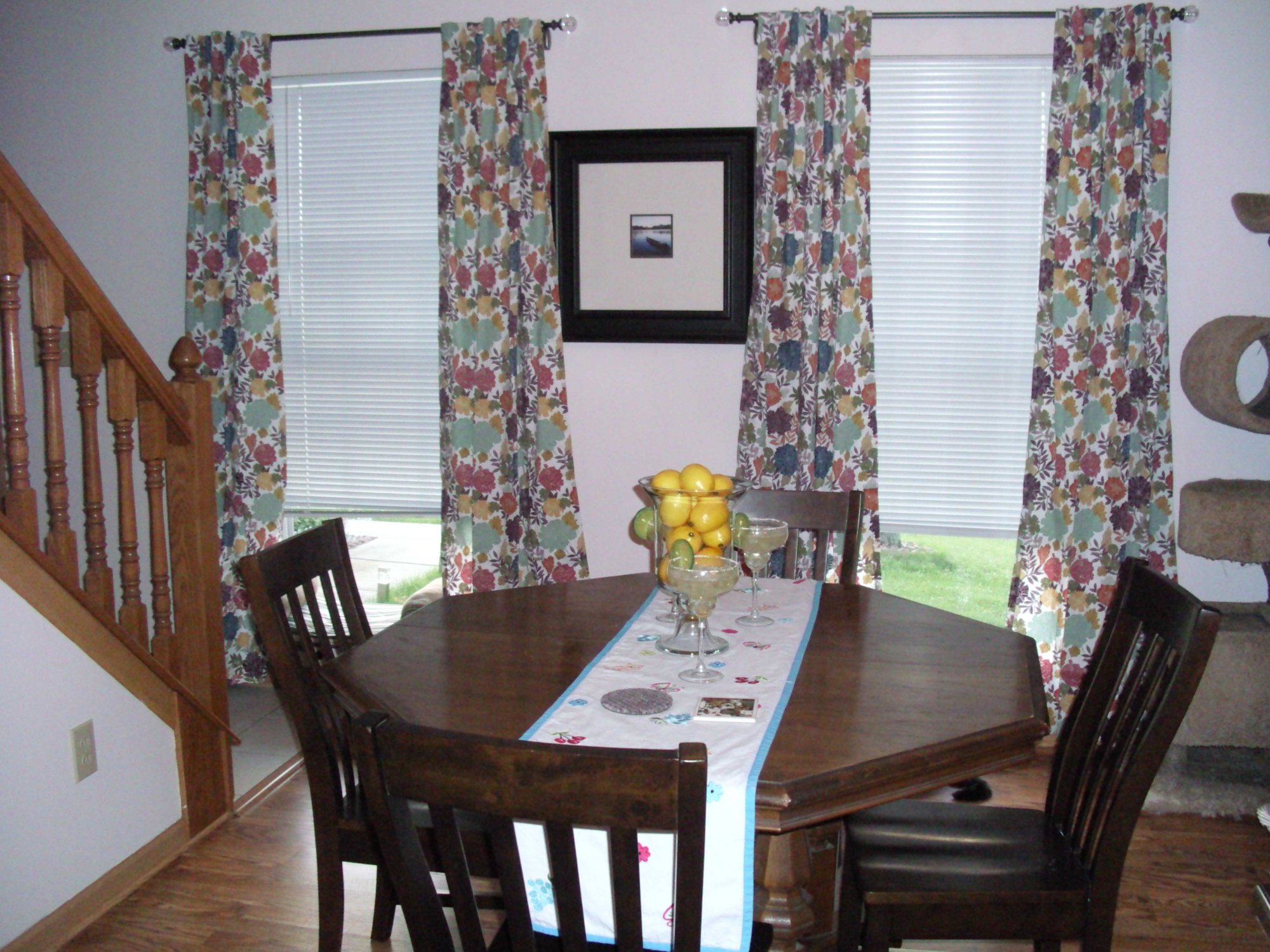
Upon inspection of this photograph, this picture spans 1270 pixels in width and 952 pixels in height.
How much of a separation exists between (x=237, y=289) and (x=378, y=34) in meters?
1.02

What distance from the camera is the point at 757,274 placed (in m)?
3.37

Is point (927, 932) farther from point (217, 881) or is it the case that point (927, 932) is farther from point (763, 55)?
point (763, 55)

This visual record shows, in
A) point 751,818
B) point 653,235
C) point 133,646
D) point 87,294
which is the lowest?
point 133,646

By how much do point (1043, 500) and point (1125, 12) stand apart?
1.49 metres

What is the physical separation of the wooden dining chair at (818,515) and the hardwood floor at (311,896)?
2.88 feet

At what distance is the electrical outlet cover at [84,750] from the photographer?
2326 millimetres

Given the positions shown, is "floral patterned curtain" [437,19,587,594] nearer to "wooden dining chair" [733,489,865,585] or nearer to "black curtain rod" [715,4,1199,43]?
"black curtain rod" [715,4,1199,43]

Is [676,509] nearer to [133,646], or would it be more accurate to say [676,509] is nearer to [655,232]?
[133,646]

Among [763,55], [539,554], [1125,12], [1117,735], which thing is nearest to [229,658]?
[539,554]

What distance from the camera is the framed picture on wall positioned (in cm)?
342

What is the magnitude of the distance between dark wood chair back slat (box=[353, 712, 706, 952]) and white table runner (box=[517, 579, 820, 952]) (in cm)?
15

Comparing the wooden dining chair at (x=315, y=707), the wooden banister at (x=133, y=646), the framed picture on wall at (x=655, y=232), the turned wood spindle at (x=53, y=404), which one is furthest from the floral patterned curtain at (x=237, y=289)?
the wooden dining chair at (x=315, y=707)

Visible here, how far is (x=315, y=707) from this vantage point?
1878mm

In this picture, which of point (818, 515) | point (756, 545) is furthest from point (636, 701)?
point (818, 515)
